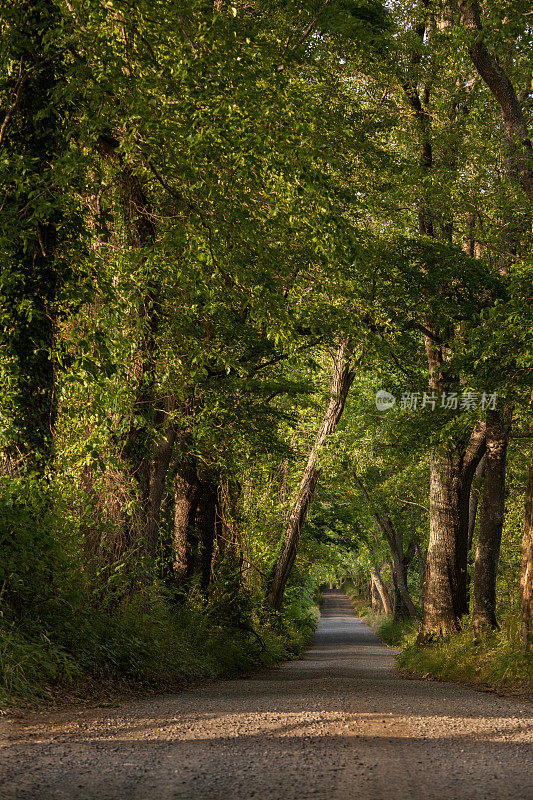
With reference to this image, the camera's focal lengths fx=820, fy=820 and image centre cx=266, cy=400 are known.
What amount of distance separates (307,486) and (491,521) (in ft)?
20.8

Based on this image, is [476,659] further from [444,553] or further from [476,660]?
[444,553]

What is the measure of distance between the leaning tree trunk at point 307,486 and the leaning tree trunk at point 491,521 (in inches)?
201

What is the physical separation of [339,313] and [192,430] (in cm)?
391

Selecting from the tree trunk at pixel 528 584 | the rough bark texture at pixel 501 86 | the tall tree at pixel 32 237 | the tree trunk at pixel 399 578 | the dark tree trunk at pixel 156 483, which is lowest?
the tree trunk at pixel 399 578

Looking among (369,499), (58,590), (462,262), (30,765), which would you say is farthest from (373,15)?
(369,499)

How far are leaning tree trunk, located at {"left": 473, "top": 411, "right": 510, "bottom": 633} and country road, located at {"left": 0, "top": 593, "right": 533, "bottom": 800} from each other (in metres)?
6.99

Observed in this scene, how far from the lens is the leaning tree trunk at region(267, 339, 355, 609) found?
68.2 feet

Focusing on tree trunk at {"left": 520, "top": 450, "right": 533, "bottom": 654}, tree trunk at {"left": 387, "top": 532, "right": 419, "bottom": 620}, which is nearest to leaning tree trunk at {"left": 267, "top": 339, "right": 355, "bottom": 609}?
tree trunk at {"left": 520, "top": 450, "right": 533, "bottom": 654}

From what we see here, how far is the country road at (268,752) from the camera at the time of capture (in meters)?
4.66

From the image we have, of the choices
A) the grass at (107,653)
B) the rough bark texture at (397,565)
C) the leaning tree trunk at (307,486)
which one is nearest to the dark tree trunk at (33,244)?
the grass at (107,653)

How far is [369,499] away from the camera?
1298 inches

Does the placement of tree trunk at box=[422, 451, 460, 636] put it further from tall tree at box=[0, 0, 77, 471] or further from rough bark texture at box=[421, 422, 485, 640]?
tall tree at box=[0, 0, 77, 471]

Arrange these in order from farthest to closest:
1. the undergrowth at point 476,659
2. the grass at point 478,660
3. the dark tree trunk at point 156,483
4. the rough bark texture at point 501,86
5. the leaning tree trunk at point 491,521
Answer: the leaning tree trunk at point 491,521, the rough bark texture at point 501,86, the dark tree trunk at point 156,483, the undergrowth at point 476,659, the grass at point 478,660

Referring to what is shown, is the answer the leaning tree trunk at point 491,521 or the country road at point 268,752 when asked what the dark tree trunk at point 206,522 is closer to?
the leaning tree trunk at point 491,521
